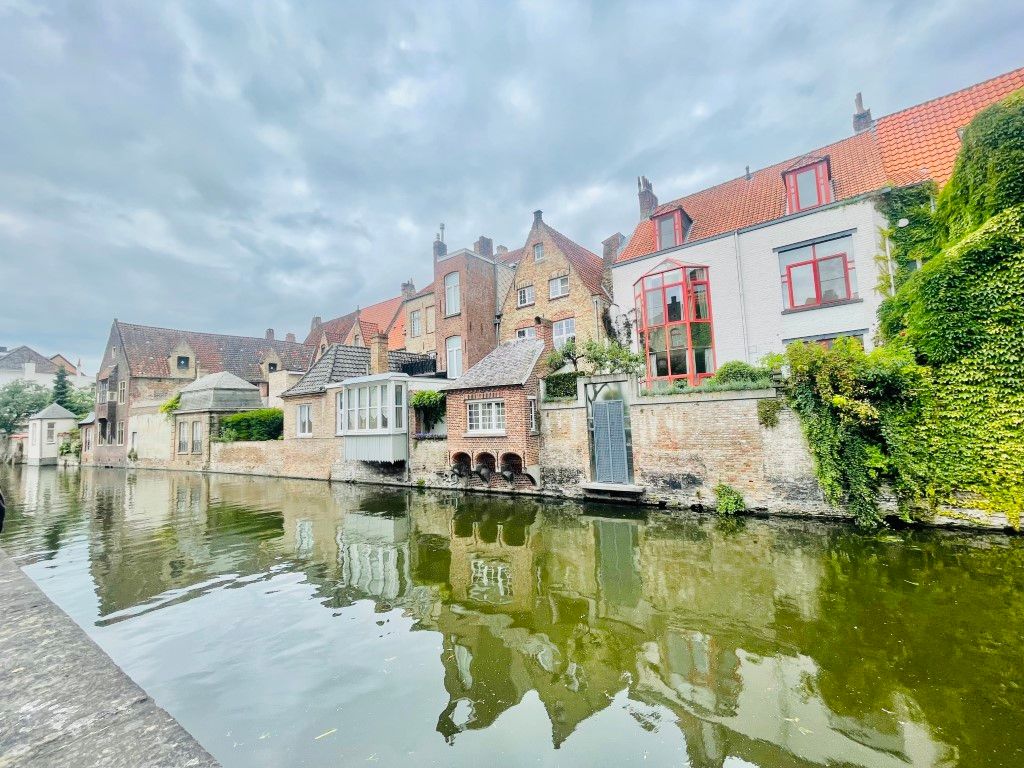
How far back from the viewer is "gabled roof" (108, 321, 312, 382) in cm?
3656

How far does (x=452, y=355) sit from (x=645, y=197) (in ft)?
42.6

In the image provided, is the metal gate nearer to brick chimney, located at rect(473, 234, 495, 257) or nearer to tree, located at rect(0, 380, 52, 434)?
brick chimney, located at rect(473, 234, 495, 257)

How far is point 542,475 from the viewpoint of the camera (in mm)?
15664

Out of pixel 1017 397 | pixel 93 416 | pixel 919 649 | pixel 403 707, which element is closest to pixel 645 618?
pixel 919 649

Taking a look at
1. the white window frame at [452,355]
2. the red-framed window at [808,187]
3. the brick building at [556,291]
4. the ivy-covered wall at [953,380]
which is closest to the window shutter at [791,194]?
the red-framed window at [808,187]

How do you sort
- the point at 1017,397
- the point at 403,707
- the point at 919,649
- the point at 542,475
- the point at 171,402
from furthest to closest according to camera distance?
the point at 171,402, the point at 542,475, the point at 1017,397, the point at 919,649, the point at 403,707

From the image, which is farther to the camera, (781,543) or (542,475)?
(542,475)

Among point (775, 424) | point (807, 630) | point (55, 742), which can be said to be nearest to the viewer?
point (55, 742)

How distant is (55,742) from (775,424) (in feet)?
43.4

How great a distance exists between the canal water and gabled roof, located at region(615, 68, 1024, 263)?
12.3m

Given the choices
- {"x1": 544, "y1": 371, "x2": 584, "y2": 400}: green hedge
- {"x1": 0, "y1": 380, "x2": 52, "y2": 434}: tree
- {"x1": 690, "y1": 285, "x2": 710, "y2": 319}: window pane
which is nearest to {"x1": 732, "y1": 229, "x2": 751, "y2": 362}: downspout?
{"x1": 690, "y1": 285, "x2": 710, "y2": 319}: window pane

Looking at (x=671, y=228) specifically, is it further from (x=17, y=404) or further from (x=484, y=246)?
(x=17, y=404)

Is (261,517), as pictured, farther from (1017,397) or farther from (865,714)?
(1017,397)

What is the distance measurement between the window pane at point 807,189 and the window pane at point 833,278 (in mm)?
2330
